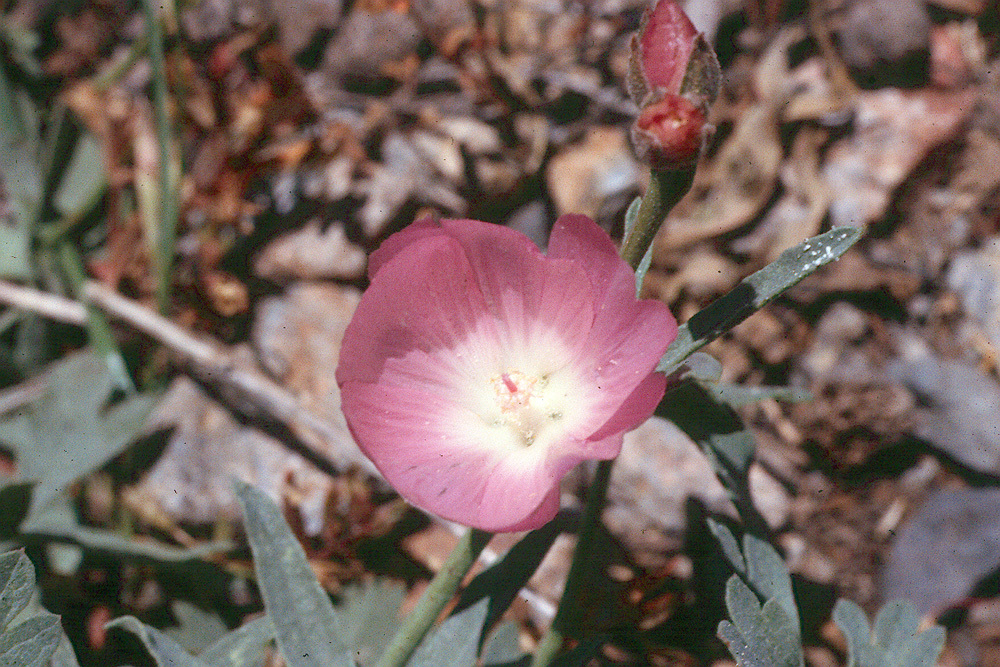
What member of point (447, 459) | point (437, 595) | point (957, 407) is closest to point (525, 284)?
point (447, 459)

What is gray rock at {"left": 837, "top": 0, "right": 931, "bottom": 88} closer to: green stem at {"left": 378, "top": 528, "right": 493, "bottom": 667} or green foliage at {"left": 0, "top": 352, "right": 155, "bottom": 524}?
green stem at {"left": 378, "top": 528, "right": 493, "bottom": 667}

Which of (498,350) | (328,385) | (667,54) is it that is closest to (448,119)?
(328,385)

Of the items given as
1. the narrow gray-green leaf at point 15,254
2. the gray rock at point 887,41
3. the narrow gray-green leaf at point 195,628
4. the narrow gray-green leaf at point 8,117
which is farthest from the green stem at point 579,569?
the narrow gray-green leaf at point 8,117

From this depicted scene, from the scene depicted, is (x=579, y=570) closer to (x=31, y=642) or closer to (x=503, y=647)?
(x=503, y=647)

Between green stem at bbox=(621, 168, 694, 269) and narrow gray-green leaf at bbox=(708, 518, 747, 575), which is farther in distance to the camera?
narrow gray-green leaf at bbox=(708, 518, 747, 575)

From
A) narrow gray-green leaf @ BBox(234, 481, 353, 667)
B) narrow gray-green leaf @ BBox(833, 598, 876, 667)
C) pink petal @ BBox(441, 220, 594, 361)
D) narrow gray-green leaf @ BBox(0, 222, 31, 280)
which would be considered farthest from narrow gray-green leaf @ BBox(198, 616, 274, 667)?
narrow gray-green leaf @ BBox(0, 222, 31, 280)
